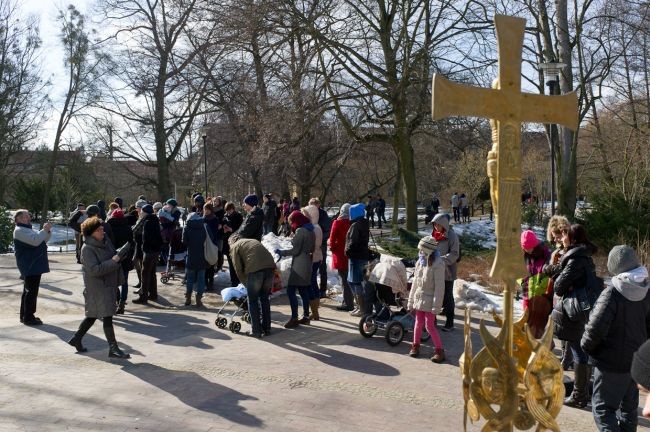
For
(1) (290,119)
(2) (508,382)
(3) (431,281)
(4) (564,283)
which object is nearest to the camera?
(2) (508,382)

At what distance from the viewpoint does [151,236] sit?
1071cm

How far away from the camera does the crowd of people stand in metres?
4.37

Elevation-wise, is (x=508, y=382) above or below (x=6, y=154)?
below

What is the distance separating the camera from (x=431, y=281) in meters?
7.16

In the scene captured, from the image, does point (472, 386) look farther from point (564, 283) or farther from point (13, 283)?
point (13, 283)

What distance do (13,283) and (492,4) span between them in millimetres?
15892

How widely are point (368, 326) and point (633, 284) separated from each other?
4514mm

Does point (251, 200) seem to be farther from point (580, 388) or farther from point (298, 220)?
point (580, 388)

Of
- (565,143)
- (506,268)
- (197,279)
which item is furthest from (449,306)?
(565,143)

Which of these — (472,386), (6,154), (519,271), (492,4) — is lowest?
(472,386)

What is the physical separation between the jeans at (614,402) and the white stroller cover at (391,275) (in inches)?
158

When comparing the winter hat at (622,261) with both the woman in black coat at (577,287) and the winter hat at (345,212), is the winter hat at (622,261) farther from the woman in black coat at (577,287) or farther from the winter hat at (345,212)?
the winter hat at (345,212)

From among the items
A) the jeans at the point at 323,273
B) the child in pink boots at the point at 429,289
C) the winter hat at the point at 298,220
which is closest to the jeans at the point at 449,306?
the child in pink boots at the point at 429,289

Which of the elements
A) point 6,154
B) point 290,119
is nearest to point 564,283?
point 290,119
